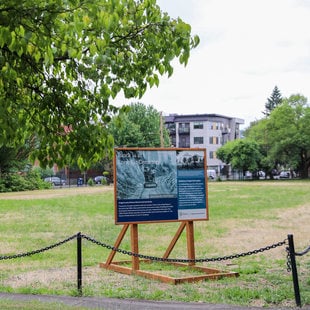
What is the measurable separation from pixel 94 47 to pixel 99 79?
1056 millimetres

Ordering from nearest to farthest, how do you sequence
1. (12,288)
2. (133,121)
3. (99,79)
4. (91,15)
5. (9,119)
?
(91,15) < (9,119) < (99,79) < (12,288) < (133,121)

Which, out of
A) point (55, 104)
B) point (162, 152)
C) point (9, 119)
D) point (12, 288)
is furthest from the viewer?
point (162, 152)

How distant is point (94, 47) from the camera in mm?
5863

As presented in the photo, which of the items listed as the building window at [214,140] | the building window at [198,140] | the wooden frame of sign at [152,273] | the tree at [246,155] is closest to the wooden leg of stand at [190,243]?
the wooden frame of sign at [152,273]

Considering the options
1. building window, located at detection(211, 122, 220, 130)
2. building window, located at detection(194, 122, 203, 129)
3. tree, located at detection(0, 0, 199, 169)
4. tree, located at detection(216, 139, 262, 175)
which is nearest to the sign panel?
tree, located at detection(0, 0, 199, 169)

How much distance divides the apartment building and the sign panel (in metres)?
104

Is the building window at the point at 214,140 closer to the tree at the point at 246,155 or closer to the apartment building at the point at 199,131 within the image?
the apartment building at the point at 199,131

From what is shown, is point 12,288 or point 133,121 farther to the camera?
point 133,121

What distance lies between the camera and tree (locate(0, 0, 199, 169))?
636cm

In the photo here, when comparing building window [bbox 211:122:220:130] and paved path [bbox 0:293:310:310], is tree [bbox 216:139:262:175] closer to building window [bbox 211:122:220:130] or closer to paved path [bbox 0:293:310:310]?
building window [bbox 211:122:220:130]

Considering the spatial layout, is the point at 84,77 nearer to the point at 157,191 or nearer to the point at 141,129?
the point at 157,191

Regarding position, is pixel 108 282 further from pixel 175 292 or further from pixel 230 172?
pixel 230 172

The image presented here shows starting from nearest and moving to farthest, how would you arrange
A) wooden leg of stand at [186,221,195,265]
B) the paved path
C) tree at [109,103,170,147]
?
the paved path, wooden leg of stand at [186,221,195,265], tree at [109,103,170,147]

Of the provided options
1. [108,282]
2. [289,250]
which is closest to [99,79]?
[289,250]
